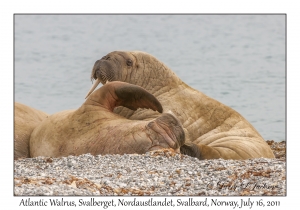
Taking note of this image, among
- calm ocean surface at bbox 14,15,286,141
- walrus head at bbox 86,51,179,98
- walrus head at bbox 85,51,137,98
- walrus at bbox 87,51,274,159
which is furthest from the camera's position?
calm ocean surface at bbox 14,15,286,141

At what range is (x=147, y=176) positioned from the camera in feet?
27.8

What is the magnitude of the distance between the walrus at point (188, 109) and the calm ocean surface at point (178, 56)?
598 cm

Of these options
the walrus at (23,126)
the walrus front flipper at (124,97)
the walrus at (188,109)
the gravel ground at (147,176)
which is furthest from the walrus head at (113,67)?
the gravel ground at (147,176)

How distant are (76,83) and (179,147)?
17.2m

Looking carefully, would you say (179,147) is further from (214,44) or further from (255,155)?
(214,44)

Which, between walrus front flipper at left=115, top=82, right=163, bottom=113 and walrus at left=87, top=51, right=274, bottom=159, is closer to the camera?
walrus front flipper at left=115, top=82, right=163, bottom=113

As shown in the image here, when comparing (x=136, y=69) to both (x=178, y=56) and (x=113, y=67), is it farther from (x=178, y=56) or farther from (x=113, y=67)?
(x=178, y=56)

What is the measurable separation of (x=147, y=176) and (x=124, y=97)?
2402 millimetres

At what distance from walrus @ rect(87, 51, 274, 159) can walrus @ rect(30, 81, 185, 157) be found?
32.1 inches

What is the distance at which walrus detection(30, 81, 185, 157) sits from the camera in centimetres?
993

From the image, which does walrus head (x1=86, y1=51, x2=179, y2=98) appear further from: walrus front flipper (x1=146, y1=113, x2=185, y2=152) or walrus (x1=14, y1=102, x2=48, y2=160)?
walrus front flipper (x1=146, y1=113, x2=185, y2=152)

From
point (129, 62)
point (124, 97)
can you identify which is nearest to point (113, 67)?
point (129, 62)

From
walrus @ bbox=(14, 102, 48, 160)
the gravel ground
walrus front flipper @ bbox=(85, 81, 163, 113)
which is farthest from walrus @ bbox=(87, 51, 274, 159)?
the gravel ground

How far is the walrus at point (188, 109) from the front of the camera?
36.5 ft
